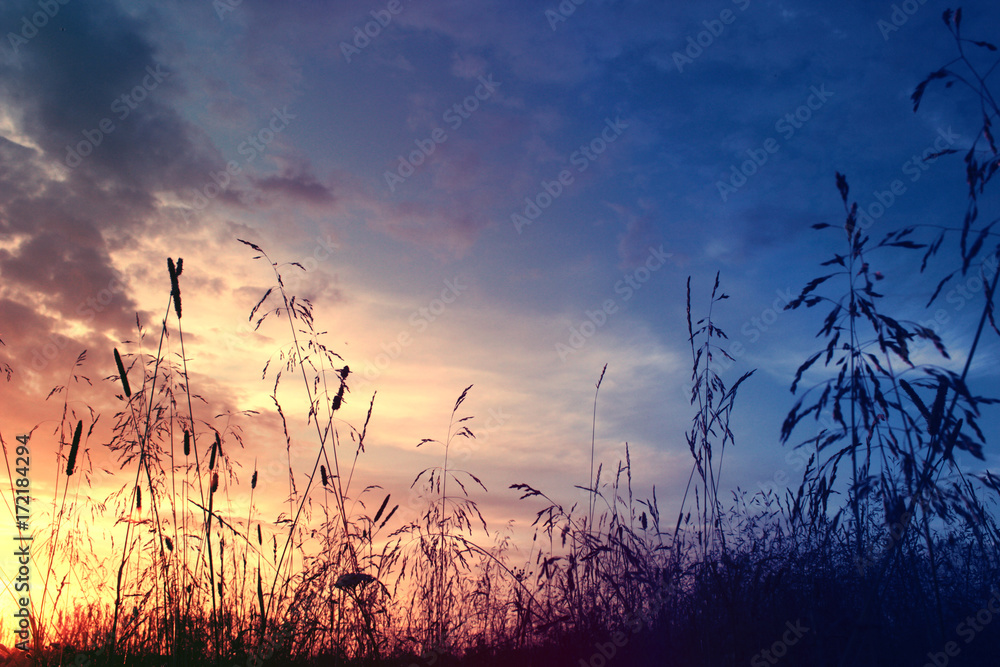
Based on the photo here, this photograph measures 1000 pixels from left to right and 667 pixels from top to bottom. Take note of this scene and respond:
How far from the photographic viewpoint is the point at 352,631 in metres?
3.75

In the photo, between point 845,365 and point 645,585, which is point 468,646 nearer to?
point 645,585

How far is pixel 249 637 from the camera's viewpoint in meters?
3.67

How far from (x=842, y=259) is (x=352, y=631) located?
3.32 m

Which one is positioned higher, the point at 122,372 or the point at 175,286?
the point at 175,286

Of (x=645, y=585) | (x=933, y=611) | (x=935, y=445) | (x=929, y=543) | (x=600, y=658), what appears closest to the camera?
(x=935, y=445)

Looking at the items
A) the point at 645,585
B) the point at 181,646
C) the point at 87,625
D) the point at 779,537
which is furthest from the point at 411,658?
the point at 779,537

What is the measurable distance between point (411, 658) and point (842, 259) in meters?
3.35

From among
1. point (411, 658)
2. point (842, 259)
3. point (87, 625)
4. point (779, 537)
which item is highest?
point (842, 259)

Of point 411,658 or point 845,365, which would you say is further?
point 411,658

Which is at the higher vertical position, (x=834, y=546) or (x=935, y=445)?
(x=935, y=445)

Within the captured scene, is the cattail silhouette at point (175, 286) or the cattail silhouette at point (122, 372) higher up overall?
the cattail silhouette at point (175, 286)

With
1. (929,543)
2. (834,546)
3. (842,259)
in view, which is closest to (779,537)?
(834,546)

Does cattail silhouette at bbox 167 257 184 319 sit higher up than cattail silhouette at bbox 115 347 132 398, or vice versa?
cattail silhouette at bbox 167 257 184 319

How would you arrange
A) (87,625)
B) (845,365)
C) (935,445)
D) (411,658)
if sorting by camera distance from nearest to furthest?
(935,445) → (845,365) → (411,658) → (87,625)
